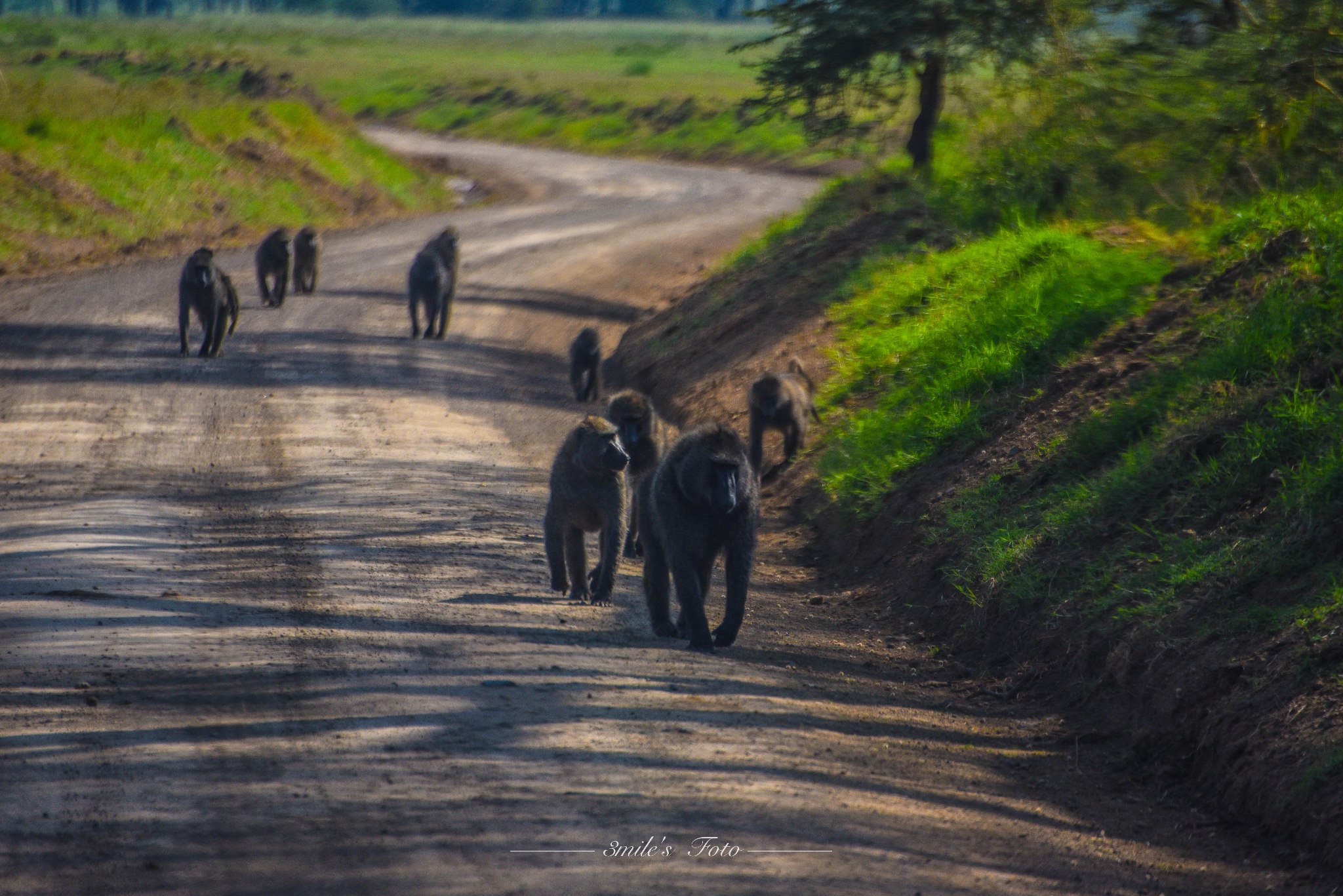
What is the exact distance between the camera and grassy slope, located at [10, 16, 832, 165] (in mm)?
52000

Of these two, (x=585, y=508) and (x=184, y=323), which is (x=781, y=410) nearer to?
(x=585, y=508)

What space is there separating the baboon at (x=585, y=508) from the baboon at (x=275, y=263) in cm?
1247

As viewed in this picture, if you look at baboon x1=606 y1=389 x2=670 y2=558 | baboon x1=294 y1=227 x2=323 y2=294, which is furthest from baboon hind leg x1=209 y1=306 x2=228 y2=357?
baboon x1=606 y1=389 x2=670 y2=558

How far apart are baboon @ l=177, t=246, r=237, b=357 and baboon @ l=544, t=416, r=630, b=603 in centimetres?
871

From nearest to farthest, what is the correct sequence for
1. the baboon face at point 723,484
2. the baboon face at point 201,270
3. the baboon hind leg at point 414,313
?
the baboon face at point 723,484 → the baboon face at point 201,270 → the baboon hind leg at point 414,313

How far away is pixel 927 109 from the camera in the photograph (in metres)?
21.4

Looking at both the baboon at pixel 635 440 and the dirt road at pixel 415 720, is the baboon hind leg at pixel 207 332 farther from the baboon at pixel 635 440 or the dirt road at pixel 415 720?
the baboon at pixel 635 440

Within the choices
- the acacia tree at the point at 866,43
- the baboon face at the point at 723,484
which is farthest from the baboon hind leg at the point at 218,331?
the baboon face at the point at 723,484

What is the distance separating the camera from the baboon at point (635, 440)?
8953 mm

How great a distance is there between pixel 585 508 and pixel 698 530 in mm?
1066

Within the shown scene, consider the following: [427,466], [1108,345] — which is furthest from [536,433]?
[1108,345]

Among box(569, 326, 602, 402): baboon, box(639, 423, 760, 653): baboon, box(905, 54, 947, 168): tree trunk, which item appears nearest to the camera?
box(639, 423, 760, 653): baboon

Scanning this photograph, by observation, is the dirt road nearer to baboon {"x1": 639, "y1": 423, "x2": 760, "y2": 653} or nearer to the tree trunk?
baboon {"x1": 639, "y1": 423, "x2": 760, "y2": 653}

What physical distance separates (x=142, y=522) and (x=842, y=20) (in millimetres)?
14009
